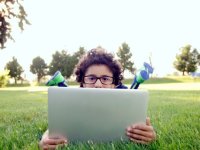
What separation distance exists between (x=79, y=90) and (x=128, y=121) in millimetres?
361

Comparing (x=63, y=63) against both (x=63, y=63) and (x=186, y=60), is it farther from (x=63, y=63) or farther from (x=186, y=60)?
(x=186, y=60)

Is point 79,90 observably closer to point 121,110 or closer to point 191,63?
point 121,110

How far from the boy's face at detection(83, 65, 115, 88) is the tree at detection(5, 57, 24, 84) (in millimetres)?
51247

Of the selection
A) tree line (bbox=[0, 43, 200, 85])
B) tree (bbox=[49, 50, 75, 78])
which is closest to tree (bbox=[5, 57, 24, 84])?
tree line (bbox=[0, 43, 200, 85])

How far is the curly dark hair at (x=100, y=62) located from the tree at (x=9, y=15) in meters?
2.72

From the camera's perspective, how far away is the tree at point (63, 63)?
167 feet

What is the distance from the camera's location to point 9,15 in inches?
222

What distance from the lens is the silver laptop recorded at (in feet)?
6.51

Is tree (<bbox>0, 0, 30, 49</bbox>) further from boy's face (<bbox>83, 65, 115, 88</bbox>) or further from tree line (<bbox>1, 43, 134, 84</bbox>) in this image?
tree line (<bbox>1, 43, 134, 84</bbox>)

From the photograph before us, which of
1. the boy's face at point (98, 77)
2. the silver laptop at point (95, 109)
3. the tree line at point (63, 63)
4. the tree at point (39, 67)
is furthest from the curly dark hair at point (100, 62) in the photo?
the tree at point (39, 67)

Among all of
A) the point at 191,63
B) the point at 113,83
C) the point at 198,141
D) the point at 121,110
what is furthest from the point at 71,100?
the point at 191,63

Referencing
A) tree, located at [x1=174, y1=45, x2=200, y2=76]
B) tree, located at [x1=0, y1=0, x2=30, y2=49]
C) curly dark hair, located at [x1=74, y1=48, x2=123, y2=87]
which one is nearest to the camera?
curly dark hair, located at [x1=74, y1=48, x2=123, y2=87]

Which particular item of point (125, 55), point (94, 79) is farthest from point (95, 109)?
point (125, 55)

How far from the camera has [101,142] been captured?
7.00ft
